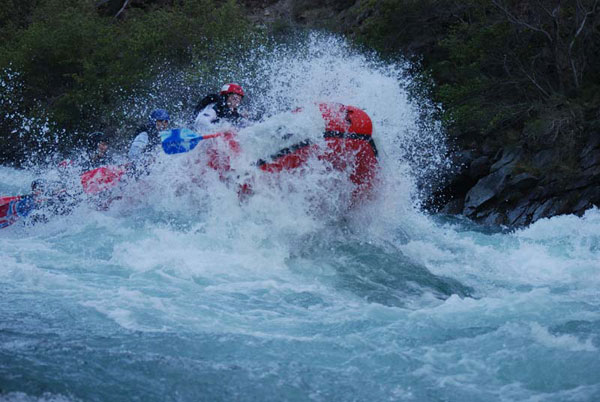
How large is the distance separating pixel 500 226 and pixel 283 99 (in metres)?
3.66

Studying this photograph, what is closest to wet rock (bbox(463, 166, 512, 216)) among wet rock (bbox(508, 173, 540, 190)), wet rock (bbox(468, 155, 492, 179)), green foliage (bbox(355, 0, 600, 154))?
wet rock (bbox(508, 173, 540, 190))

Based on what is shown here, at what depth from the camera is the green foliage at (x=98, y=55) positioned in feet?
55.5

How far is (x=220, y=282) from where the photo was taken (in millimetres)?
4949

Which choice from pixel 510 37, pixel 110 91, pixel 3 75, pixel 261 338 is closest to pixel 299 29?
pixel 110 91

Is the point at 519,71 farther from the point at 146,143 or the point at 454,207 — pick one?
the point at 146,143

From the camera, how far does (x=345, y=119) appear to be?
6332mm

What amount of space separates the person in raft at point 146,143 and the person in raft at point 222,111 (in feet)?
1.83

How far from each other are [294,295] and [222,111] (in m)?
3.25

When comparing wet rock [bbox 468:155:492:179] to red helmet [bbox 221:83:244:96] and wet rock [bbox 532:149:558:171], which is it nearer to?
wet rock [bbox 532:149:558:171]

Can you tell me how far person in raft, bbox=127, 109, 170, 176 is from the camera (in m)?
7.34

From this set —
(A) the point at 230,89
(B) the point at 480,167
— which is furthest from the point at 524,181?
(A) the point at 230,89

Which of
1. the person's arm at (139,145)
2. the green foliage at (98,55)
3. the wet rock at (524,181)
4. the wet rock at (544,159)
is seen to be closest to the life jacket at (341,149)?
the person's arm at (139,145)

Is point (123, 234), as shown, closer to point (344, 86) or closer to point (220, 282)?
point (220, 282)

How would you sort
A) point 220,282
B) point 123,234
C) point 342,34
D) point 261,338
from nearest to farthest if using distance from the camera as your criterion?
point 261,338
point 220,282
point 123,234
point 342,34
